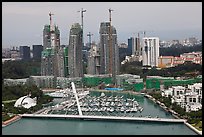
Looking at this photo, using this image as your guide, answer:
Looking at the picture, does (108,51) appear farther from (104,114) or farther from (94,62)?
(104,114)

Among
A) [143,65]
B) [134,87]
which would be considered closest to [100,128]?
[134,87]

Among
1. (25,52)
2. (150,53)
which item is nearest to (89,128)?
(150,53)

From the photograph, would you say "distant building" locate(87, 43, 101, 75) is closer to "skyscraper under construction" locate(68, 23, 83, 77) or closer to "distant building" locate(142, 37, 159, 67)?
"skyscraper under construction" locate(68, 23, 83, 77)

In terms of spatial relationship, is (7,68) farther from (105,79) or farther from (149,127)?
(149,127)

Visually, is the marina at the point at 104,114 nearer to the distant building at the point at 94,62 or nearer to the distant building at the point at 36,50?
the distant building at the point at 94,62

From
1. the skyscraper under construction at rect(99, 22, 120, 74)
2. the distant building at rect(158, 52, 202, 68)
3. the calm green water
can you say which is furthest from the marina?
the distant building at rect(158, 52, 202, 68)
